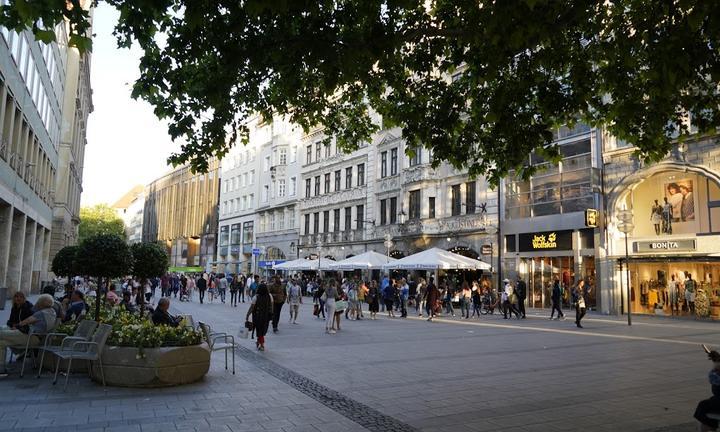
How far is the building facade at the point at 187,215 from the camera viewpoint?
84.1 metres

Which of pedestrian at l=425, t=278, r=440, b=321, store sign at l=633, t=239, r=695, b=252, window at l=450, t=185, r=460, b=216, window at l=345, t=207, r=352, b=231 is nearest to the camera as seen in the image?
pedestrian at l=425, t=278, r=440, b=321

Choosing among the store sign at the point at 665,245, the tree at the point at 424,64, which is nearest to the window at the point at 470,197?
the store sign at the point at 665,245

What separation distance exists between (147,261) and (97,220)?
104 metres

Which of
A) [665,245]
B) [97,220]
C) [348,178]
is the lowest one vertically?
[665,245]

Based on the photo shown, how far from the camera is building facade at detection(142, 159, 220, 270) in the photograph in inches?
3312

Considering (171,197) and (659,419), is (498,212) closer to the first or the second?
(659,419)

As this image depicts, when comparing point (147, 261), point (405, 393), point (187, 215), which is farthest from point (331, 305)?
point (187, 215)

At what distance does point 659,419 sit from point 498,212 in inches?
1021

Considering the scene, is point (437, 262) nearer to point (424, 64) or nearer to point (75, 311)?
point (424, 64)

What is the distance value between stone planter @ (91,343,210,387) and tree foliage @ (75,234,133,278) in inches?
173

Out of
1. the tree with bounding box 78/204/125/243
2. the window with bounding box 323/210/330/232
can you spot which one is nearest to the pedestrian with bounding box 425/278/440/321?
the window with bounding box 323/210/330/232

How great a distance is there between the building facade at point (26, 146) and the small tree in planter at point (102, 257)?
11.4 m

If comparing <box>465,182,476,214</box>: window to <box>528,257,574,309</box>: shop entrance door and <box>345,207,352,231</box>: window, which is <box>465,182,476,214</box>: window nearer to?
<box>528,257,574,309</box>: shop entrance door

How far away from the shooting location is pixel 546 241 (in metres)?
29.5
